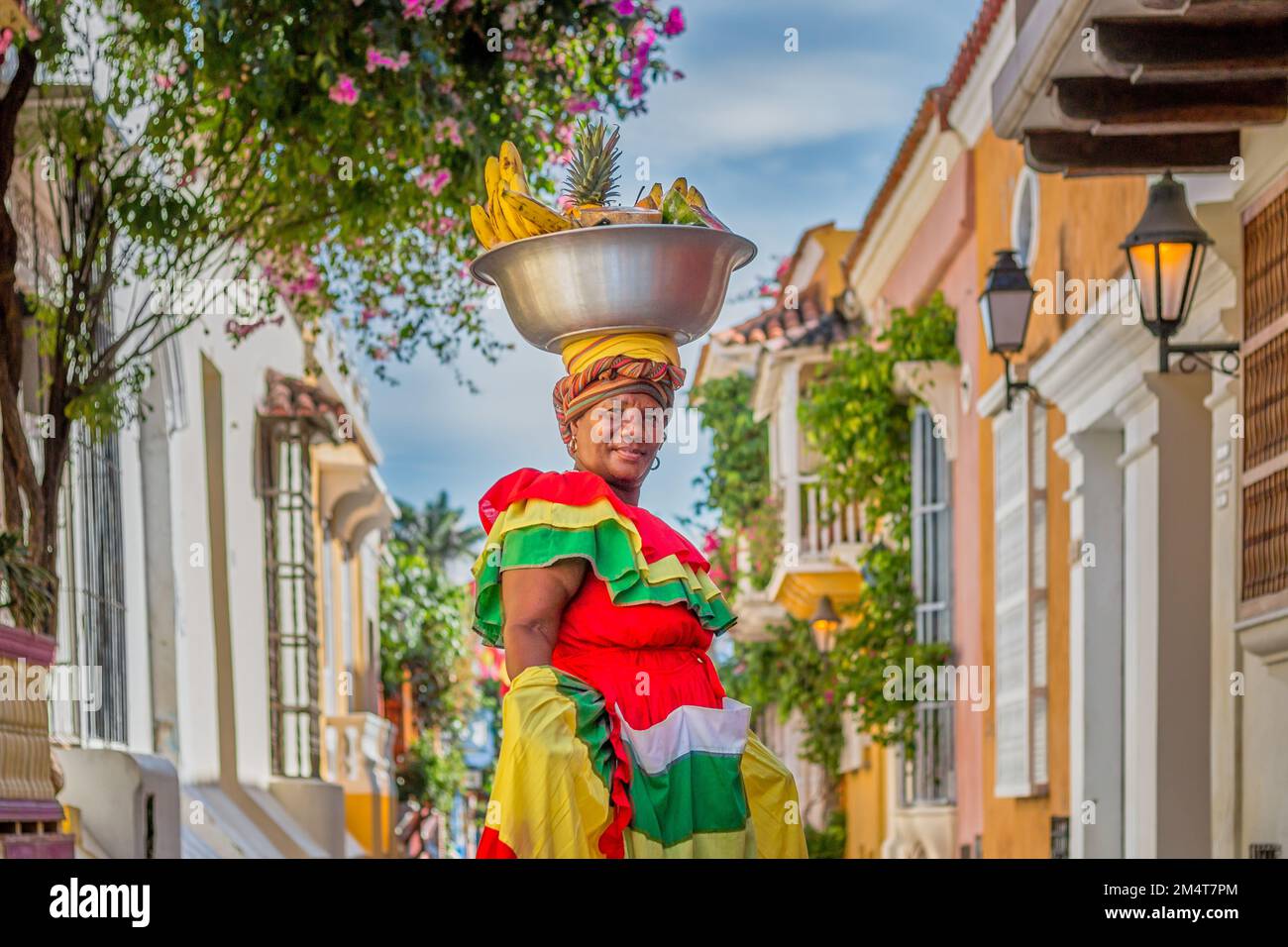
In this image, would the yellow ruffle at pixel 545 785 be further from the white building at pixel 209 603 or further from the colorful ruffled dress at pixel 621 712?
the white building at pixel 209 603

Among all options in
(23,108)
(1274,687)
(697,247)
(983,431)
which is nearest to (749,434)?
(983,431)

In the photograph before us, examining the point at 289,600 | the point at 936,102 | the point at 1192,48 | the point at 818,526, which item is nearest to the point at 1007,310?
the point at 1192,48

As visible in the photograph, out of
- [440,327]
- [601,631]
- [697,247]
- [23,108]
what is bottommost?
[601,631]

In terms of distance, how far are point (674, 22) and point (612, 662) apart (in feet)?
20.9

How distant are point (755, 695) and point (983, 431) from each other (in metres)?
7.33

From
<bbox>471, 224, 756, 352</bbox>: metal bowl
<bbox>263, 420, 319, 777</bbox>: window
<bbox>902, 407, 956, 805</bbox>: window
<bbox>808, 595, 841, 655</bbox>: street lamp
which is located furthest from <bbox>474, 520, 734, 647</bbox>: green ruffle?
<bbox>808, 595, 841, 655</bbox>: street lamp

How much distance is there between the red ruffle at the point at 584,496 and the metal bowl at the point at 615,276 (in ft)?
1.05

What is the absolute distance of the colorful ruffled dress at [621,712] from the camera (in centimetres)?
423

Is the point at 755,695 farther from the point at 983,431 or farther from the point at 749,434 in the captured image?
the point at 983,431

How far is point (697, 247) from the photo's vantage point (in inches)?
177

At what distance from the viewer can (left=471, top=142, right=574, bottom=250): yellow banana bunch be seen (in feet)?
15.0

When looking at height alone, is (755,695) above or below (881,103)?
below

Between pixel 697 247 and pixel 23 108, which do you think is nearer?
pixel 697 247

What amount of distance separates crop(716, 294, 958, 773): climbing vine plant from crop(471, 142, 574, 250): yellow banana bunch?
11.9 m
